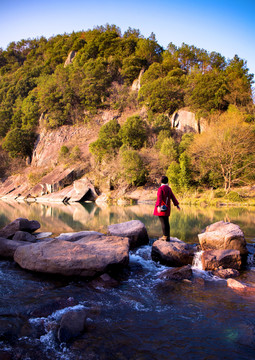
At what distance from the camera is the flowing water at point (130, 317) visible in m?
3.24

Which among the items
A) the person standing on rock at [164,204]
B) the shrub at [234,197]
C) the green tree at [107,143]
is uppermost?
the green tree at [107,143]

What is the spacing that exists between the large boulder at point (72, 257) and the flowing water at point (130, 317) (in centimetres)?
24

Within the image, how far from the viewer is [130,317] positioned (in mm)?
4121

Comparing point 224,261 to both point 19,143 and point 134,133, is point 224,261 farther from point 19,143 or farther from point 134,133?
point 19,143

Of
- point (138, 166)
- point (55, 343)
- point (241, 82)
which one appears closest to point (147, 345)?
point (55, 343)

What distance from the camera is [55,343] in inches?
133

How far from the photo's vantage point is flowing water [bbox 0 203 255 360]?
3.24 metres

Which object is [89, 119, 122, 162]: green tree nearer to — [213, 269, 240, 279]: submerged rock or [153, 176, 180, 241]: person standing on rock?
[153, 176, 180, 241]: person standing on rock

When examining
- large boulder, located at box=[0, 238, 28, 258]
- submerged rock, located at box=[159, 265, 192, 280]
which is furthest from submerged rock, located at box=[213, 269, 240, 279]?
large boulder, located at box=[0, 238, 28, 258]

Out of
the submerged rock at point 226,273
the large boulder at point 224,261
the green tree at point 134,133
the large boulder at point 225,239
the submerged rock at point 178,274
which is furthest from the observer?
the green tree at point 134,133

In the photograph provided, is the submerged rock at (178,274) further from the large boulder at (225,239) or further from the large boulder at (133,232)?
the large boulder at (133,232)

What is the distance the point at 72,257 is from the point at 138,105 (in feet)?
141

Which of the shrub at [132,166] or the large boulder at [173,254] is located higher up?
the shrub at [132,166]

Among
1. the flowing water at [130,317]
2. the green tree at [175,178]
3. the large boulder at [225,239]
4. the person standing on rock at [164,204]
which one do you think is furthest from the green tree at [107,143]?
the flowing water at [130,317]
